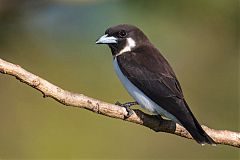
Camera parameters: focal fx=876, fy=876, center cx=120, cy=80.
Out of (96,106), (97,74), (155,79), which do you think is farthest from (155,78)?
(97,74)

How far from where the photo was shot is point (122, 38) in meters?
5.38

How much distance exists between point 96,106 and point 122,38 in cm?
103

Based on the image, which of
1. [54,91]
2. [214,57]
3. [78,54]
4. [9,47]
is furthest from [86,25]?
[54,91]

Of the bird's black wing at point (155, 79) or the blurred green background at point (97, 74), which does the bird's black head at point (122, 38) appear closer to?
the bird's black wing at point (155, 79)

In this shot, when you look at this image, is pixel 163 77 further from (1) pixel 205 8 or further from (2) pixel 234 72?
(2) pixel 234 72

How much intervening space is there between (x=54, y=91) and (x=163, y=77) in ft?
3.08

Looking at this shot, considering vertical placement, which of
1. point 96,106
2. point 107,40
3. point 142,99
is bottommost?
point 96,106

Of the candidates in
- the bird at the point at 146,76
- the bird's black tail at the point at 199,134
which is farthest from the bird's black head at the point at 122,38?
the bird's black tail at the point at 199,134

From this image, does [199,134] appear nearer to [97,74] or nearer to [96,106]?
[96,106]

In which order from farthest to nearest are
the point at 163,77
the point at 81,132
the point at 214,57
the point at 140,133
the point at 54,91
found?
the point at 214,57, the point at 140,133, the point at 81,132, the point at 163,77, the point at 54,91

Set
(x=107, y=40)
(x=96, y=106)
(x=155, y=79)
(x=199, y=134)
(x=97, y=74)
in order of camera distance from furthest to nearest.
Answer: (x=97, y=74) → (x=107, y=40) → (x=155, y=79) → (x=199, y=134) → (x=96, y=106)

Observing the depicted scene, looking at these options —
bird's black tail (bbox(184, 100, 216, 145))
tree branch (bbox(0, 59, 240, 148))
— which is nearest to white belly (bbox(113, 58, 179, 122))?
tree branch (bbox(0, 59, 240, 148))

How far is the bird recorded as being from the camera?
493 cm

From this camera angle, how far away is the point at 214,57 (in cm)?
684
